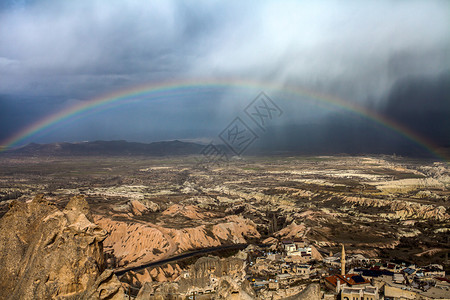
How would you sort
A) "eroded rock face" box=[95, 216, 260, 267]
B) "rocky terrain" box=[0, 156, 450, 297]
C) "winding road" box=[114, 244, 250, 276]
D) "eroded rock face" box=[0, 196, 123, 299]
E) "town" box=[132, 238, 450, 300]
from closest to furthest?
"eroded rock face" box=[0, 196, 123, 299] < "rocky terrain" box=[0, 156, 450, 297] < "town" box=[132, 238, 450, 300] < "winding road" box=[114, 244, 250, 276] < "eroded rock face" box=[95, 216, 260, 267]

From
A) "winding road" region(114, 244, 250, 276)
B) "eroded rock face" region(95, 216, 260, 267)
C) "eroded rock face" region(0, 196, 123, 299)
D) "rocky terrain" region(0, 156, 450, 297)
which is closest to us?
"eroded rock face" region(0, 196, 123, 299)

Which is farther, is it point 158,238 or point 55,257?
point 158,238

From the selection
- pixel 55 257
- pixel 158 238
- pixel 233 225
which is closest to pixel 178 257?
pixel 158 238

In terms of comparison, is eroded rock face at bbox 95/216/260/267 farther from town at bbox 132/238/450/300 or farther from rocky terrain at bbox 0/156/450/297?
town at bbox 132/238/450/300

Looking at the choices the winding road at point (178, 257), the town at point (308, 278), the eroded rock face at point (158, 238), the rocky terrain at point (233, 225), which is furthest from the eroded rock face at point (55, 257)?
the eroded rock face at point (158, 238)

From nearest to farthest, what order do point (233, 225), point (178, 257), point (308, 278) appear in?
1. point (308, 278)
2. point (178, 257)
3. point (233, 225)

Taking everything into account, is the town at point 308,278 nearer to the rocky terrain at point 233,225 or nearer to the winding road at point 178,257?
the rocky terrain at point 233,225

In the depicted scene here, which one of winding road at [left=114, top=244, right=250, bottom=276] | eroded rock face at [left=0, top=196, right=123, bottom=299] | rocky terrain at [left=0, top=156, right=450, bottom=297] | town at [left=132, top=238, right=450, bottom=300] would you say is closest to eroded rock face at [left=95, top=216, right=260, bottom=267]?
rocky terrain at [left=0, top=156, right=450, bottom=297]

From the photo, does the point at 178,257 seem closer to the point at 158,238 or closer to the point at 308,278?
the point at 158,238

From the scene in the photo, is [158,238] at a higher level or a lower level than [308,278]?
lower
